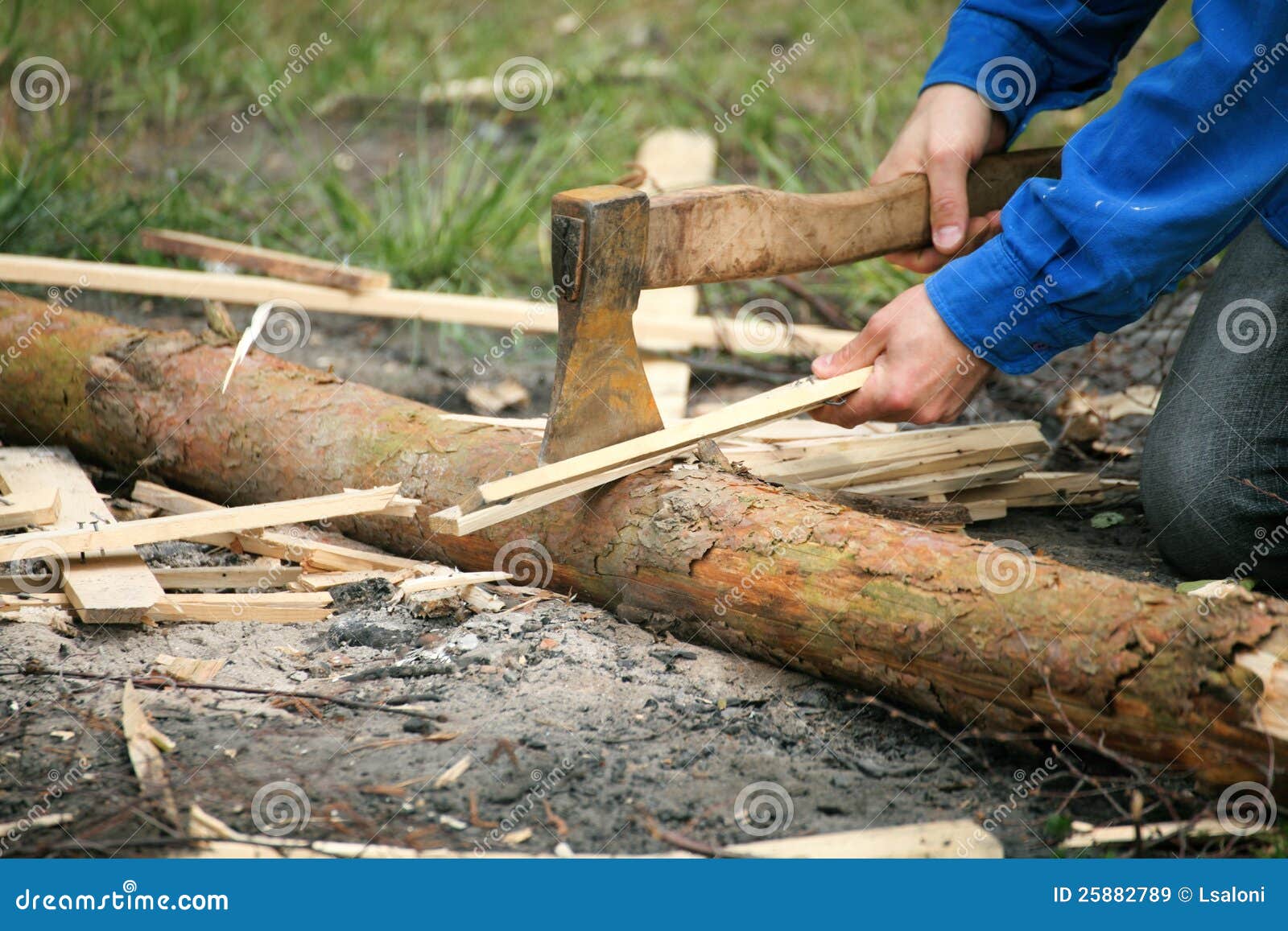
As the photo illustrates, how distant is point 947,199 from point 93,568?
215cm

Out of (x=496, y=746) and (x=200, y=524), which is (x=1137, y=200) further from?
(x=200, y=524)

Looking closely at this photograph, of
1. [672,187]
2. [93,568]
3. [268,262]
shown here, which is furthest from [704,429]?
[672,187]

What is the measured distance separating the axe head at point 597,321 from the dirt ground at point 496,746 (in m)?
0.43

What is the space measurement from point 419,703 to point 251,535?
80cm

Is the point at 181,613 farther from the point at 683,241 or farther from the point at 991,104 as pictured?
the point at 991,104

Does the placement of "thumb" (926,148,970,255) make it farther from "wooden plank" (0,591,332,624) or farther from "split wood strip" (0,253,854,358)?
"wooden plank" (0,591,332,624)

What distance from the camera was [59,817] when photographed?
180cm

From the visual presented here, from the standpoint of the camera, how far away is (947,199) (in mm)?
2672

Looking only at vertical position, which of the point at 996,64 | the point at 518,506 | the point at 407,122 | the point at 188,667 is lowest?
the point at 188,667

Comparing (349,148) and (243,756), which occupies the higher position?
(349,148)

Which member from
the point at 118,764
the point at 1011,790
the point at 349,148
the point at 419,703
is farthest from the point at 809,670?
the point at 349,148

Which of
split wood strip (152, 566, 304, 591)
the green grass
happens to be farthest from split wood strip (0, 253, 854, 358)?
split wood strip (152, 566, 304, 591)

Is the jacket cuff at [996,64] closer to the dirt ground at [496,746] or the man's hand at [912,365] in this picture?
the man's hand at [912,365]

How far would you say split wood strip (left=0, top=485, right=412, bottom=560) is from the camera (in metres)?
2.36
